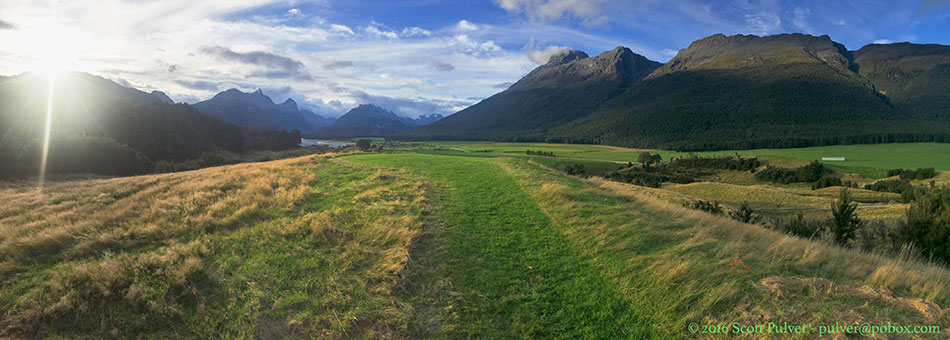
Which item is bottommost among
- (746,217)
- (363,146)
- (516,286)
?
(746,217)

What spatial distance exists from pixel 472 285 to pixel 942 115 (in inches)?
10818

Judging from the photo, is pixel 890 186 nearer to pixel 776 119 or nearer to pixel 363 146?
Result: pixel 363 146

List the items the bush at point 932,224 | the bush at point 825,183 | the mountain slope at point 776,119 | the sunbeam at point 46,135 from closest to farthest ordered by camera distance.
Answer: the bush at point 932,224, the sunbeam at point 46,135, the bush at point 825,183, the mountain slope at point 776,119

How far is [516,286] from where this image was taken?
6.59m

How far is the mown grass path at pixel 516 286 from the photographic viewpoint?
540 cm

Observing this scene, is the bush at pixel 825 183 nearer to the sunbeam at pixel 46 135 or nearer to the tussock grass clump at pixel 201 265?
the tussock grass clump at pixel 201 265

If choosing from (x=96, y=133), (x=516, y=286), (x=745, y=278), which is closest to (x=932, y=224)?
(x=745, y=278)

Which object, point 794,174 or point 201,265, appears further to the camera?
point 794,174

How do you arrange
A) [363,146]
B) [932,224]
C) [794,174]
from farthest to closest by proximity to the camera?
[363,146] < [794,174] < [932,224]

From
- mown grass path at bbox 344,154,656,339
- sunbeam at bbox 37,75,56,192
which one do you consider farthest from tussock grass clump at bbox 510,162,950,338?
sunbeam at bbox 37,75,56,192

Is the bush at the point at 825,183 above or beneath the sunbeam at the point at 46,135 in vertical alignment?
beneath

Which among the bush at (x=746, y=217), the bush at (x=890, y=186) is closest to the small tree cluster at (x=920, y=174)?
the bush at (x=890, y=186)

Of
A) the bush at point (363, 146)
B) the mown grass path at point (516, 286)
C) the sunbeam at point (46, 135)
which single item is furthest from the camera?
the bush at point (363, 146)

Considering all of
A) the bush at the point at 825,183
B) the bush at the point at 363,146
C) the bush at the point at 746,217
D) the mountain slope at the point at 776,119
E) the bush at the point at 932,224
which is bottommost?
the bush at the point at 825,183
